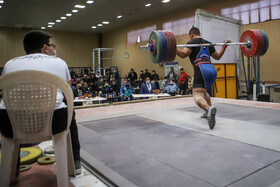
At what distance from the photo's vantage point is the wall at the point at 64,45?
13.4 m

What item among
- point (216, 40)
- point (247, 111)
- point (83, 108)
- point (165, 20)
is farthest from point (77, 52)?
point (247, 111)

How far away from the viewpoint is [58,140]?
4.34ft

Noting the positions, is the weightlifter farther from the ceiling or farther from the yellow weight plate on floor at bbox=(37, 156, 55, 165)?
the ceiling

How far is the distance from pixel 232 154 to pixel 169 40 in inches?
56.1

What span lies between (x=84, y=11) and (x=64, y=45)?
553cm

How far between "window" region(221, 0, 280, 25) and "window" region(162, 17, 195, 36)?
5.91 ft

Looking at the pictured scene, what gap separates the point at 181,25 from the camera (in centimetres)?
1031

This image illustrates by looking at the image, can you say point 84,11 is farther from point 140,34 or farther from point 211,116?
point 211,116

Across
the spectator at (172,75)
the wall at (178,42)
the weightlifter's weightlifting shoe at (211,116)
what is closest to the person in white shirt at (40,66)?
the weightlifter's weightlifting shoe at (211,116)

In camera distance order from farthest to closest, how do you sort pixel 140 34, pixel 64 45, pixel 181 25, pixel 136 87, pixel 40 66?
pixel 64 45
pixel 140 34
pixel 181 25
pixel 136 87
pixel 40 66

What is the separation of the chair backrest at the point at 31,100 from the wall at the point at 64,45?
46.3ft

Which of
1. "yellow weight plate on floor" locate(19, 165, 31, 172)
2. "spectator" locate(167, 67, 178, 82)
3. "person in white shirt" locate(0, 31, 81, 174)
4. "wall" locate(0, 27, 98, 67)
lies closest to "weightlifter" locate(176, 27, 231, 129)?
"person in white shirt" locate(0, 31, 81, 174)

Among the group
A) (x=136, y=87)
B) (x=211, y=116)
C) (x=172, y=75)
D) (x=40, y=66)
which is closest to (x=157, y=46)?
(x=211, y=116)

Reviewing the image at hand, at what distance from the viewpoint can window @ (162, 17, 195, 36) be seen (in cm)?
993
